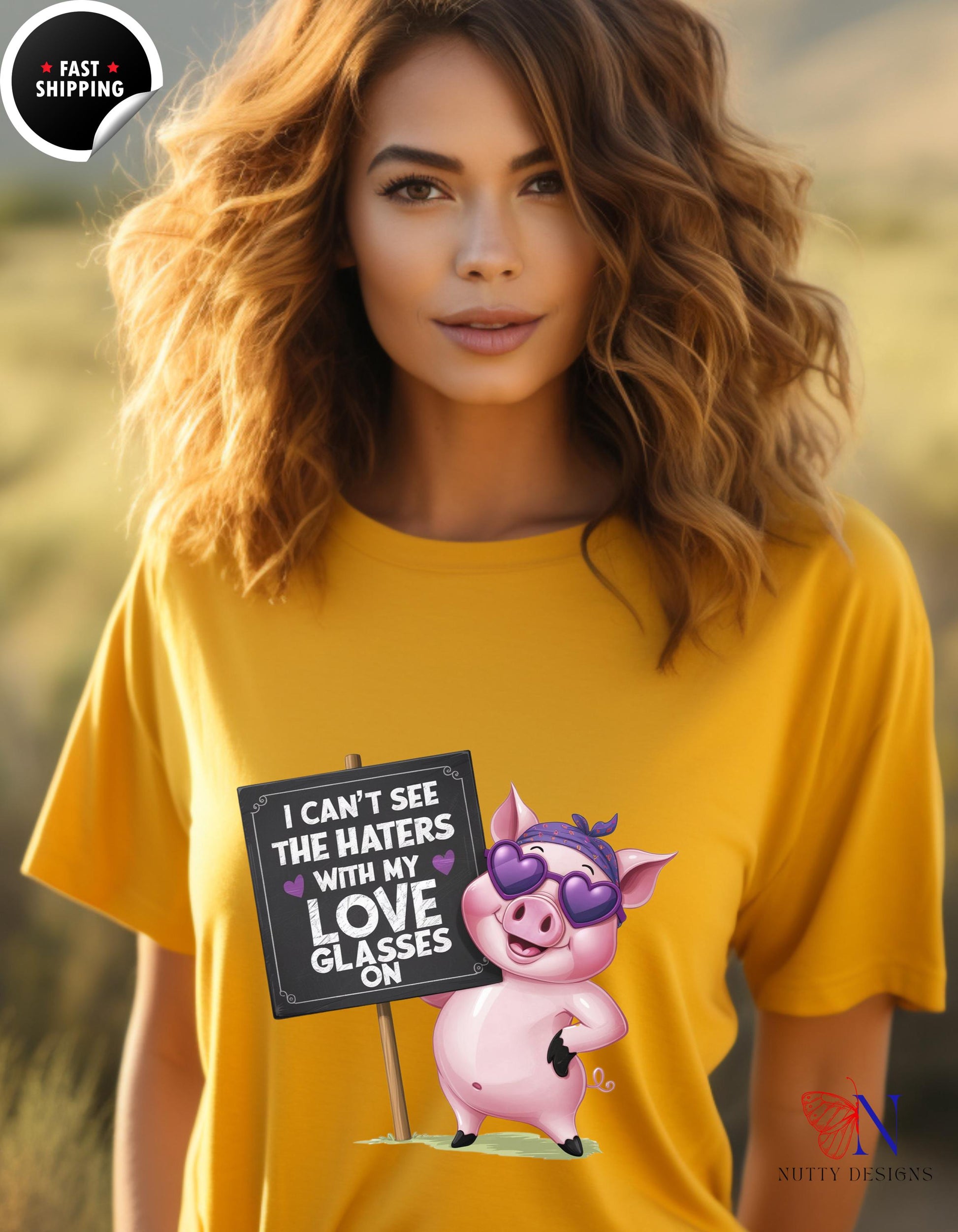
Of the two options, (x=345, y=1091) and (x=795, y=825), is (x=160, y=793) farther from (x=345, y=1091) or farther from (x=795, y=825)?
(x=795, y=825)

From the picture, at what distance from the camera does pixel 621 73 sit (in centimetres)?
127

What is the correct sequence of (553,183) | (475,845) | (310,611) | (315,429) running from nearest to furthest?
(475,845)
(553,183)
(310,611)
(315,429)

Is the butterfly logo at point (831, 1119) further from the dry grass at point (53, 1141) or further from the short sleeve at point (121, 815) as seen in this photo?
the dry grass at point (53, 1141)

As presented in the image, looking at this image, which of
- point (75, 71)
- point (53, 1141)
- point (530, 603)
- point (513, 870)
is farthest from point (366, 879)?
point (53, 1141)

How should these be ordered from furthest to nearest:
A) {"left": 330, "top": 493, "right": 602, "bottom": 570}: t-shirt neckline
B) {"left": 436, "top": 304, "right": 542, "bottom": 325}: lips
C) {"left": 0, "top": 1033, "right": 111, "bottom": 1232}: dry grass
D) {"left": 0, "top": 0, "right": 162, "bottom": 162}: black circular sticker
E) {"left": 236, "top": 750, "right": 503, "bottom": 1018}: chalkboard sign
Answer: {"left": 0, "top": 1033, "right": 111, "bottom": 1232}: dry grass, {"left": 0, "top": 0, "right": 162, "bottom": 162}: black circular sticker, {"left": 330, "top": 493, "right": 602, "bottom": 570}: t-shirt neckline, {"left": 436, "top": 304, "right": 542, "bottom": 325}: lips, {"left": 236, "top": 750, "right": 503, "bottom": 1018}: chalkboard sign

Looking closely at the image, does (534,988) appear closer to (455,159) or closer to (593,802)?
(593,802)

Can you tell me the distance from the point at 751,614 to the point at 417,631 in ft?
1.18

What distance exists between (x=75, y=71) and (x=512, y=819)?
130cm

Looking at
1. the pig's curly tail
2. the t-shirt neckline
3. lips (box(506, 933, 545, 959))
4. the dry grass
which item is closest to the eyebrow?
the t-shirt neckline

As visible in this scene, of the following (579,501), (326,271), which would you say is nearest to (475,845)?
(579,501)

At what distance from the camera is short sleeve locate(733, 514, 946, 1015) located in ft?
4.26

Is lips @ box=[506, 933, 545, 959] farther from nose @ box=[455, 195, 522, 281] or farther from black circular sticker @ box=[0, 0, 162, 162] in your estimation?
black circular sticker @ box=[0, 0, 162, 162]

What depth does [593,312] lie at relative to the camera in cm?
134

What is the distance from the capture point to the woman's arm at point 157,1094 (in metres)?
1.49
